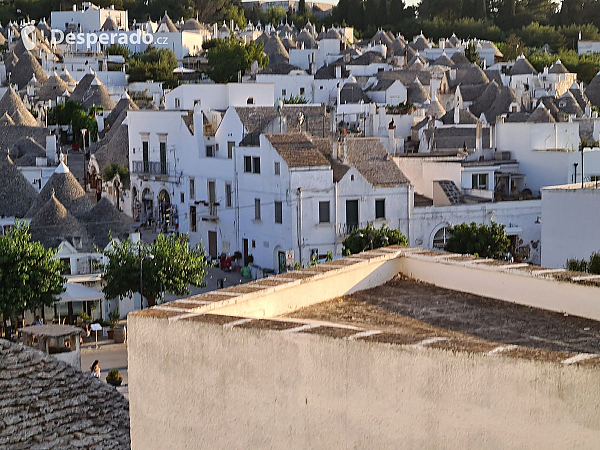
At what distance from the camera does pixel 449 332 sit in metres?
7.18

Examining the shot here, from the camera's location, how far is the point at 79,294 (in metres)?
24.7

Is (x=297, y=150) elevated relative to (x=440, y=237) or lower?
elevated

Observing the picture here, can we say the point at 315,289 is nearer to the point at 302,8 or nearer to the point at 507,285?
the point at 507,285

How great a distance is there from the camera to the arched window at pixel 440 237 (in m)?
30.8

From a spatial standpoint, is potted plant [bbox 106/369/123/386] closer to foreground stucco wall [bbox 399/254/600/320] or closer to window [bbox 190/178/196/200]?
foreground stucco wall [bbox 399/254/600/320]

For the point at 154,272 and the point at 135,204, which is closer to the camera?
the point at 154,272

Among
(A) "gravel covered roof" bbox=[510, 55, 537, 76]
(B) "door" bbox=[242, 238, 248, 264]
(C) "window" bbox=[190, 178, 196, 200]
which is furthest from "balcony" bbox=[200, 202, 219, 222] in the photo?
(A) "gravel covered roof" bbox=[510, 55, 537, 76]

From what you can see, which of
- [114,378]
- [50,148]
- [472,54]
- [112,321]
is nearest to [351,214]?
[112,321]

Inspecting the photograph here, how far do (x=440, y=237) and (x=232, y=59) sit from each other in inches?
1679

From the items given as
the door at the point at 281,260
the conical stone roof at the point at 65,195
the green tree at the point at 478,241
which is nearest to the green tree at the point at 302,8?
the conical stone roof at the point at 65,195

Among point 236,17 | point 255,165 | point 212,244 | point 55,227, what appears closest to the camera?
point 55,227

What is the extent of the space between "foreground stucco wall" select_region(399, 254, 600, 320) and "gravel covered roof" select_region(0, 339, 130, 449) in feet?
9.96

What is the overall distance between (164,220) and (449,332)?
2920 centimetres

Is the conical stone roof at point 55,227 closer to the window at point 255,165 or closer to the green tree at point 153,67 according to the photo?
the window at point 255,165
